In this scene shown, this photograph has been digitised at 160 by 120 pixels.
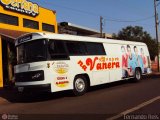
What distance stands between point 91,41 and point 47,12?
1210 cm

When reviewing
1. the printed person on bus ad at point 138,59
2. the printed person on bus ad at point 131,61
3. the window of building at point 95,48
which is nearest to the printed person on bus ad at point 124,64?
the printed person on bus ad at point 131,61

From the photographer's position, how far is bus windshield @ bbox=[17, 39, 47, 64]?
512 inches

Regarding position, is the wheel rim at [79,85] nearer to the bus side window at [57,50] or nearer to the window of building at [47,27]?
the bus side window at [57,50]

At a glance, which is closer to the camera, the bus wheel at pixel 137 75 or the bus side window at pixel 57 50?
the bus side window at pixel 57 50

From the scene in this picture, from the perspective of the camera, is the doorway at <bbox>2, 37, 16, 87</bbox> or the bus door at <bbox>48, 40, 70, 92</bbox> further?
the doorway at <bbox>2, 37, 16, 87</bbox>

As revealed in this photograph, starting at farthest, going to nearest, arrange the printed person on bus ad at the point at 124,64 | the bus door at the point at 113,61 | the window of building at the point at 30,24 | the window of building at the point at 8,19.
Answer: the window of building at the point at 30,24 → the window of building at the point at 8,19 → the printed person on bus ad at the point at 124,64 → the bus door at the point at 113,61

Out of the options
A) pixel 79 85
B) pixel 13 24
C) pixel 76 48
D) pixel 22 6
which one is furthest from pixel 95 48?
pixel 22 6

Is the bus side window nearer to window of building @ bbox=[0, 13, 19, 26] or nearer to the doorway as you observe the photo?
the doorway

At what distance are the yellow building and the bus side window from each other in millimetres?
6245

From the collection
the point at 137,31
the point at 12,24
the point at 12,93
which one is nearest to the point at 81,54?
the point at 12,93

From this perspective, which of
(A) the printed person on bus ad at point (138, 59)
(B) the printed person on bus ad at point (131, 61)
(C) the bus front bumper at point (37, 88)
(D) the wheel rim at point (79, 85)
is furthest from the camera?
(A) the printed person on bus ad at point (138, 59)

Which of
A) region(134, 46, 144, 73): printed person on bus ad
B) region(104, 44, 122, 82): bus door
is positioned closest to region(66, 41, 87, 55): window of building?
region(104, 44, 122, 82): bus door

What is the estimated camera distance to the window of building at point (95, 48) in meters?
15.6

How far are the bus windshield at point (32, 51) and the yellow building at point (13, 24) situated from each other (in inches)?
214
